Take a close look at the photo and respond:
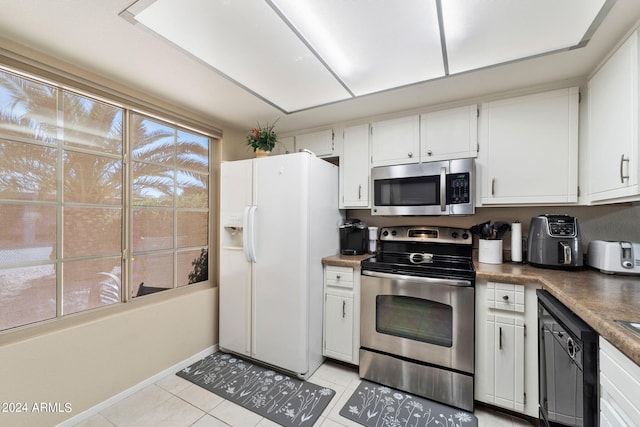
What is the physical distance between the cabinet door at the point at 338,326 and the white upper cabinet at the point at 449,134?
1.40 metres

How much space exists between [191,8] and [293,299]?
6.19ft

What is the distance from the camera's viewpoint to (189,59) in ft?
5.12

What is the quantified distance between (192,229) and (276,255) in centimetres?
95

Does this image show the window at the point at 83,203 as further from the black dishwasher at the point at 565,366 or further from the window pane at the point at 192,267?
the black dishwasher at the point at 565,366

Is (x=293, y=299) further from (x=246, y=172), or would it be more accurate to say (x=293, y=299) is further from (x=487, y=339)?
(x=487, y=339)

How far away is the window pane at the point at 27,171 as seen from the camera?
4.72 ft

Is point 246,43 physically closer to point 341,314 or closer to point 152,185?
point 152,185

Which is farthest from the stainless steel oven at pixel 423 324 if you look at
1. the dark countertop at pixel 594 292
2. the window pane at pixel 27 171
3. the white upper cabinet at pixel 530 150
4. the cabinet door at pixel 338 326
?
the window pane at pixel 27 171

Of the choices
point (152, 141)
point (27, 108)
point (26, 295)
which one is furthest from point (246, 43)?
point (26, 295)

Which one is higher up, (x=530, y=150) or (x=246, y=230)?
(x=530, y=150)

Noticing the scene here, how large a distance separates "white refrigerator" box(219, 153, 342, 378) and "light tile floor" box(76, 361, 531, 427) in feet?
1.37

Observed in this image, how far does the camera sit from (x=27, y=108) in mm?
1512

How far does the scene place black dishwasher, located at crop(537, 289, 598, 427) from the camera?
930mm

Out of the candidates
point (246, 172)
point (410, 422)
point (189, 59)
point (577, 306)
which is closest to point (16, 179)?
point (189, 59)
